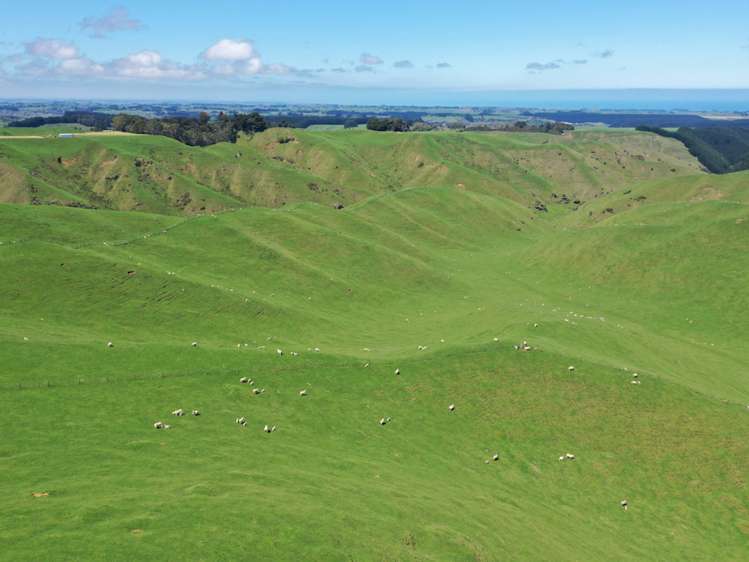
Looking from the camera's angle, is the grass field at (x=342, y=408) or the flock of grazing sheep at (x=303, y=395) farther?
the flock of grazing sheep at (x=303, y=395)

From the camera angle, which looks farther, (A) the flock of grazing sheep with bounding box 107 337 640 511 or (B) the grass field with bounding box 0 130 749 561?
(A) the flock of grazing sheep with bounding box 107 337 640 511

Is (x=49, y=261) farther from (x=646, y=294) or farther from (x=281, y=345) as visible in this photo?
(x=646, y=294)

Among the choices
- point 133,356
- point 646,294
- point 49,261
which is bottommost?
point 646,294

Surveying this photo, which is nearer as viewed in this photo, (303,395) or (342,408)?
(342,408)

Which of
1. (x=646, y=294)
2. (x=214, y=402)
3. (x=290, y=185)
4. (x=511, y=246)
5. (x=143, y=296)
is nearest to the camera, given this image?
(x=214, y=402)

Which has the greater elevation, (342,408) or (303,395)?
(303,395)

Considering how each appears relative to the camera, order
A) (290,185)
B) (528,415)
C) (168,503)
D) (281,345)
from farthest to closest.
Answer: (290,185) → (281,345) → (528,415) → (168,503)

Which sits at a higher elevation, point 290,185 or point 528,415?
point 290,185

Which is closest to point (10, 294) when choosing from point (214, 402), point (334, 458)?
point (214, 402)
